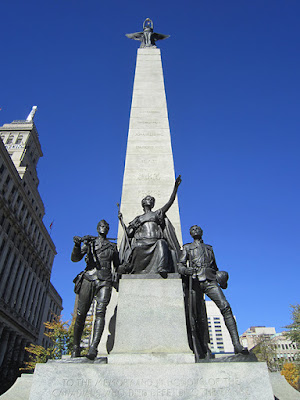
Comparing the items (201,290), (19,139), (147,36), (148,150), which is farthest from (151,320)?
(19,139)

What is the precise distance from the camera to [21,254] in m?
45.7

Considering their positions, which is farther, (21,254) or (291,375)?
(291,375)

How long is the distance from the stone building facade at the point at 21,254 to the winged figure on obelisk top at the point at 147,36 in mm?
28385

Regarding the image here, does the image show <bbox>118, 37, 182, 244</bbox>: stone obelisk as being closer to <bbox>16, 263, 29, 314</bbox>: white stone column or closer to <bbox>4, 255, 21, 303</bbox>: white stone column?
<bbox>4, 255, 21, 303</bbox>: white stone column

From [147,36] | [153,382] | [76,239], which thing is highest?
[147,36]

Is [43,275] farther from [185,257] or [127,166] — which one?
[185,257]

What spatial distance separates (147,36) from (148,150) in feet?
29.2

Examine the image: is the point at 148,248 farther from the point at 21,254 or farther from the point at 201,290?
the point at 21,254

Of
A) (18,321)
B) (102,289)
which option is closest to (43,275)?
(18,321)

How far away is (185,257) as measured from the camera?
6.42m

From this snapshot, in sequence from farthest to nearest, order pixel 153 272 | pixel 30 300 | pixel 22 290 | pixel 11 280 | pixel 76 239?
pixel 30 300, pixel 22 290, pixel 11 280, pixel 153 272, pixel 76 239

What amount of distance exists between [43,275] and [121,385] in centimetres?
5738

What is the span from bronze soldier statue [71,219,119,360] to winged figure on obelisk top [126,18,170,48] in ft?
44.9

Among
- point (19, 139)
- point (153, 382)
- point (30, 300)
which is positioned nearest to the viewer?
point (153, 382)
